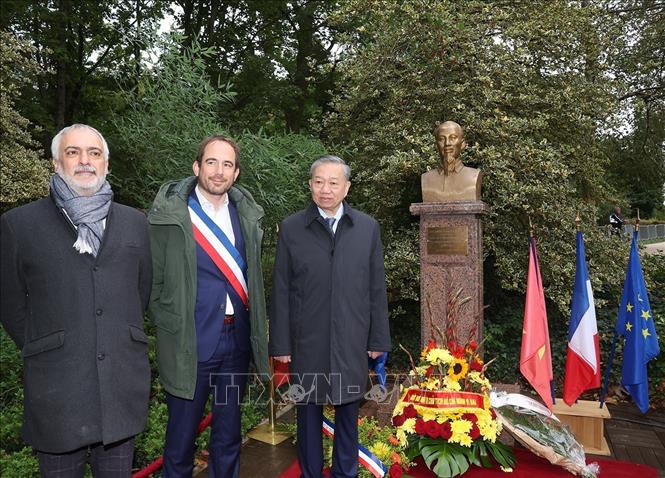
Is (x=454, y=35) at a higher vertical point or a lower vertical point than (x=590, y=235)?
higher

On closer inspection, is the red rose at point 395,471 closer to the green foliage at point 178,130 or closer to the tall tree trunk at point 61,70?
the green foliage at point 178,130

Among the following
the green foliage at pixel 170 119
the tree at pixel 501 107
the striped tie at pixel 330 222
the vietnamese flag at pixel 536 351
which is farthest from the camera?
the tree at pixel 501 107

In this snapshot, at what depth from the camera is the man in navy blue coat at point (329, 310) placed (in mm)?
2652

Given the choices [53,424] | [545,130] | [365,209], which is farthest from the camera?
[365,209]

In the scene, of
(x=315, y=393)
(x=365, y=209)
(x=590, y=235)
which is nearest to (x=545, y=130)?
(x=590, y=235)

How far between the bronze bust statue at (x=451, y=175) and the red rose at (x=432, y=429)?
1.69 m

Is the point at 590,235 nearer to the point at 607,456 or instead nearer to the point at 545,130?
the point at 545,130

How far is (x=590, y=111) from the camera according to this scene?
566 cm

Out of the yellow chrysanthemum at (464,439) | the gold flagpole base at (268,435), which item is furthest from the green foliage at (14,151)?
the yellow chrysanthemum at (464,439)

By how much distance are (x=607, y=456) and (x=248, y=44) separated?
467 inches

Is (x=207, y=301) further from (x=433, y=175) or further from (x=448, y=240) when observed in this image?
(x=433, y=175)

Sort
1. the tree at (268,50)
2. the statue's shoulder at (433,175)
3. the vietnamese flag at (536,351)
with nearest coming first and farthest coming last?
the vietnamese flag at (536,351) → the statue's shoulder at (433,175) → the tree at (268,50)

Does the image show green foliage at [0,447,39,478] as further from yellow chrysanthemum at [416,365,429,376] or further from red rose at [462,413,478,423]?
red rose at [462,413,478,423]

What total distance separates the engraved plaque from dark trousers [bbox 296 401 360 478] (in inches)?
63.6
